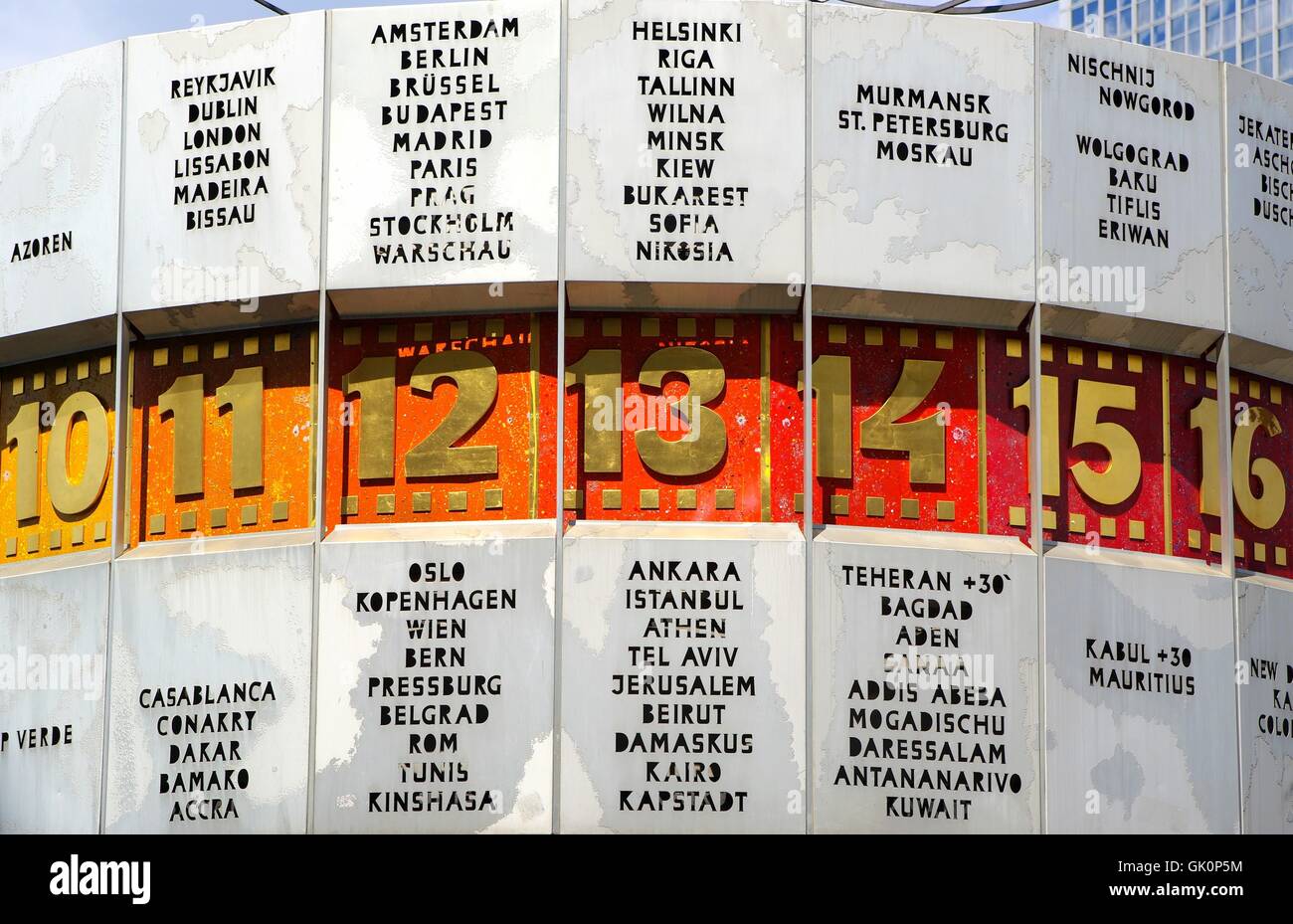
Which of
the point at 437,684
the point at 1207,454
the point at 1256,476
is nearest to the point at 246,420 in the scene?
the point at 437,684

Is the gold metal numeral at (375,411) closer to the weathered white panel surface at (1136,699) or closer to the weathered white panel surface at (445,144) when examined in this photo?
the weathered white panel surface at (445,144)

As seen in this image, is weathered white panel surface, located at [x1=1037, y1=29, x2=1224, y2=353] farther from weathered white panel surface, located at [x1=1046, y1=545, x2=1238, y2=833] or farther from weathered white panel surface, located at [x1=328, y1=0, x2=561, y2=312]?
weathered white panel surface, located at [x1=328, y1=0, x2=561, y2=312]

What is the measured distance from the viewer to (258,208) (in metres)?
19.9

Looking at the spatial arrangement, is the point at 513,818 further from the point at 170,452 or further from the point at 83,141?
the point at 83,141

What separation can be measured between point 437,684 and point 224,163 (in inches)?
222

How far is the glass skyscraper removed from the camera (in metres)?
122

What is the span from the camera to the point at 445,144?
777 inches

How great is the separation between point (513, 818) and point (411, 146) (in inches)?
254

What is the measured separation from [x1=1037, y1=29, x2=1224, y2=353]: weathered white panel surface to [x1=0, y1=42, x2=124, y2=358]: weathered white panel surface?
9.23 m

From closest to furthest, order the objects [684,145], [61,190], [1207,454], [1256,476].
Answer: [684,145] < [1207,454] < [61,190] < [1256,476]

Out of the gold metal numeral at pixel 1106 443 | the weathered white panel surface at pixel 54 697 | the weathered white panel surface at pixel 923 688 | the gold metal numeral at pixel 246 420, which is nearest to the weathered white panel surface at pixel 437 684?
the gold metal numeral at pixel 246 420

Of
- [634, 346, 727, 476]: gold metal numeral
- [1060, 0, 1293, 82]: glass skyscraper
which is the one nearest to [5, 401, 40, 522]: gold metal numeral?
[634, 346, 727, 476]: gold metal numeral

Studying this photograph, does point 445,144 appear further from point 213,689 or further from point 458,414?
point 213,689

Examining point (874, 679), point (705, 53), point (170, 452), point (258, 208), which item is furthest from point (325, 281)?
point (874, 679)
